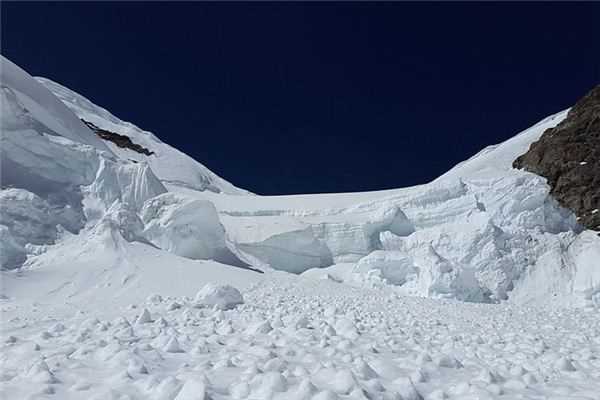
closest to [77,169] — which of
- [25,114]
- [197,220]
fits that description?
[25,114]

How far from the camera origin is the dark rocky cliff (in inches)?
858

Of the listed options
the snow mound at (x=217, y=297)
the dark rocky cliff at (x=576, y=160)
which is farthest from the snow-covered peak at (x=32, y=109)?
the dark rocky cliff at (x=576, y=160)

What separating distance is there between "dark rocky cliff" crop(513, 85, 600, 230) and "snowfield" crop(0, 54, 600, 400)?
0.89 meters

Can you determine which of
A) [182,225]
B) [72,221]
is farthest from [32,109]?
[182,225]

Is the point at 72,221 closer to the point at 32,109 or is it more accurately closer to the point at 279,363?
the point at 32,109

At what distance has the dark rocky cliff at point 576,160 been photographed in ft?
71.5

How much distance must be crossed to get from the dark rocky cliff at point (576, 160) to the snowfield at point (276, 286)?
2.91ft

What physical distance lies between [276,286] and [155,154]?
64008 millimetres

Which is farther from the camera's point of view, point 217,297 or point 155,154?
point 155,154

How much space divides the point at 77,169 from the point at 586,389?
1518 cm

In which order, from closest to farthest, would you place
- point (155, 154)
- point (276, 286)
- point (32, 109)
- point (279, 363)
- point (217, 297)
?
point (279, 363)
point (217, 297)
point (276, 286)
point (32, 109)
point (155, 154)

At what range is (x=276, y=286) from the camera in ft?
43.1

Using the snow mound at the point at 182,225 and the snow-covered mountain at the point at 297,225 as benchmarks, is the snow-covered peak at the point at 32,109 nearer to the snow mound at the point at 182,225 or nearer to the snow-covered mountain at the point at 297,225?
the snow-covered mountain at the point at 297,225

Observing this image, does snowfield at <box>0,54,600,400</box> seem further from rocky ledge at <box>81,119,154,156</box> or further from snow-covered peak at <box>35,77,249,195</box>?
rocky ledge at <box>81,119,154,156</box>
